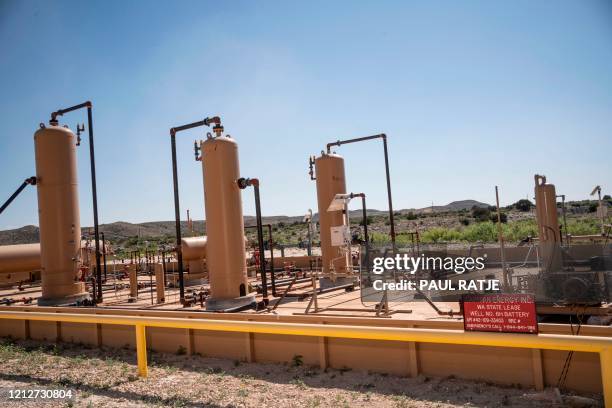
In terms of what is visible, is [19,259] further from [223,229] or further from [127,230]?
[127,230]

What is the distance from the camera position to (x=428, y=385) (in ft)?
Result: 18.1

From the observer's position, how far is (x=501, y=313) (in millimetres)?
4648

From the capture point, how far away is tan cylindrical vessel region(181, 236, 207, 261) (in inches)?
711

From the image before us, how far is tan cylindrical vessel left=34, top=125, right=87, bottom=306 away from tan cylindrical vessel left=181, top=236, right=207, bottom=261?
601 cm

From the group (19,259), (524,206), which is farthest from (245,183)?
(524,206)

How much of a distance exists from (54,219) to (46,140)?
1954mm

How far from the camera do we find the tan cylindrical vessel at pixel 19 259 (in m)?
19.6

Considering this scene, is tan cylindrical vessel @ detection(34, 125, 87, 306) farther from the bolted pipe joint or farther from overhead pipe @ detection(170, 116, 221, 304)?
the bolted pipe joint

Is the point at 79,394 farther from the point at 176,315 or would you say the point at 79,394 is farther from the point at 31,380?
the point at 176,315

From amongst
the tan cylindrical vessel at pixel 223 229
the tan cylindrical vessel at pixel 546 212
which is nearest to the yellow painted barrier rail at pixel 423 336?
the tan cylindrical vessel at pixel 223 229

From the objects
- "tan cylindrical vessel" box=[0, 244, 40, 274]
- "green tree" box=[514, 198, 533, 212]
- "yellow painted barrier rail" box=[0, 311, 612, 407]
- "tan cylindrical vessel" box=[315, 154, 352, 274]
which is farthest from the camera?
"green tree" box=[514, 198, 533, 212]

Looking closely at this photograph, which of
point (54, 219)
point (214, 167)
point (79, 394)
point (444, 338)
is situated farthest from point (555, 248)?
point (54, 219)

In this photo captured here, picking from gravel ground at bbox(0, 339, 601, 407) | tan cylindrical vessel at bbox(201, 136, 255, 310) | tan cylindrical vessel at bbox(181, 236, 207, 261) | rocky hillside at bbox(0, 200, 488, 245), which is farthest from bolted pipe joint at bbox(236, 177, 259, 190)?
rocky hillside at bbox(0, 200, 488, 245)

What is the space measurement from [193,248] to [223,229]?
8590 millimetres
